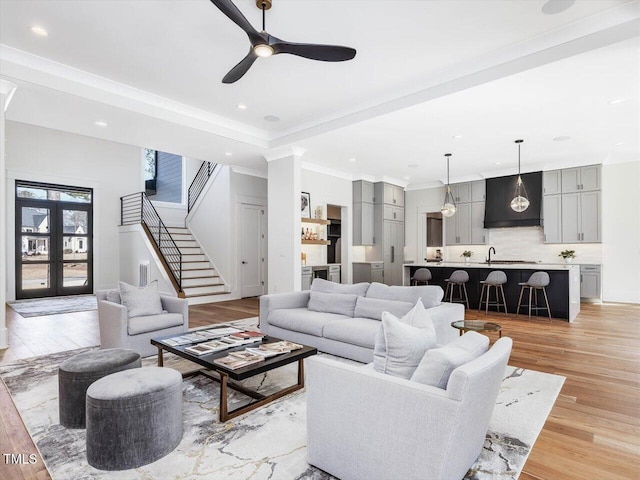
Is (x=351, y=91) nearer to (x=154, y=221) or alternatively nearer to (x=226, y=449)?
(x=226, y=449)

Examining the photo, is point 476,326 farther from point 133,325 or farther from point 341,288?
point 133,325

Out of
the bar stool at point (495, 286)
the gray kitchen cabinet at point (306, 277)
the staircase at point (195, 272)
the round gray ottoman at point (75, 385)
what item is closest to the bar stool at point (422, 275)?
the bar stool at point (495, 286)

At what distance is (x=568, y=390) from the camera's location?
308cm

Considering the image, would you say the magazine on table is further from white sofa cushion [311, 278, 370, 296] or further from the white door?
the white door

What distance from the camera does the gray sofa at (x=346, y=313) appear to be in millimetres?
3494

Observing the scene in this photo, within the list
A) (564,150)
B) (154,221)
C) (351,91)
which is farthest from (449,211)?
(154,221)

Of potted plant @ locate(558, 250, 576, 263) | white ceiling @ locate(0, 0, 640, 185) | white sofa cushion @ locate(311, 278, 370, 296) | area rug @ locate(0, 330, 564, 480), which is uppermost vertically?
white ceiling @ locate(0, 0, 640, 185)

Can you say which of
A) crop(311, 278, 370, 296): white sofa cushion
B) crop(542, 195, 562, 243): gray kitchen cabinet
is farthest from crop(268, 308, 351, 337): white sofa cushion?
crop(542, 195, 562, 243): gray kitchen cabinet

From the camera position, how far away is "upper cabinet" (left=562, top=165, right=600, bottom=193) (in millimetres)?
7536

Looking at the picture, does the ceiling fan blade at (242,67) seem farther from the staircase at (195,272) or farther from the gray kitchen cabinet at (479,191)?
the gray kitchen cabinet at (479,191)

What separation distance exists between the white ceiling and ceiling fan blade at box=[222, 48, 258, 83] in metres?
0.50

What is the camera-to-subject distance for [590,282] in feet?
24.7

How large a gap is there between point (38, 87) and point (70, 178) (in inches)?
232

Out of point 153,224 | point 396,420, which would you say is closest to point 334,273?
point 153,224
